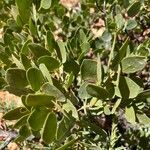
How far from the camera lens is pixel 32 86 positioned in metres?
1.13

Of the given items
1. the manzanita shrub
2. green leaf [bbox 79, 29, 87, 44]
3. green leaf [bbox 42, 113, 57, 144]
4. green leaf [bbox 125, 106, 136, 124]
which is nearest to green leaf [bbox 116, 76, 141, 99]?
the manzanita shrub

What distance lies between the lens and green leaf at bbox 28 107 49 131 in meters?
1.09

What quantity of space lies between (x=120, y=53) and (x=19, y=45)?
1.19 feet

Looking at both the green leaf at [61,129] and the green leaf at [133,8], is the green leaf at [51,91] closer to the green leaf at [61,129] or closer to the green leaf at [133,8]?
A: the green leaf at [61,129]

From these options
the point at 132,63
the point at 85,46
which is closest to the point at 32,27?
the point at 85,46

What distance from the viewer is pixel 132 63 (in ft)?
3.78

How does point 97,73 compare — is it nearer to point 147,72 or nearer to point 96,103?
point 96,103

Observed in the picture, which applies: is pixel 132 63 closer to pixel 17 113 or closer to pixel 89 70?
pixel 89 70

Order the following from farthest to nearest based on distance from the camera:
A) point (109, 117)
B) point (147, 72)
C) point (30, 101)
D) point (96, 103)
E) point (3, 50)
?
point (147, 72) → point (109, 117) → point (3, 50) → point (96, 103) → point (30, 101)

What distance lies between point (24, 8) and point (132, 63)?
17.3 inches

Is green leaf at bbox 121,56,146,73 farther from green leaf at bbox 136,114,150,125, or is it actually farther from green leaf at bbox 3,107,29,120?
green leaf at bbox 3,107,29,120

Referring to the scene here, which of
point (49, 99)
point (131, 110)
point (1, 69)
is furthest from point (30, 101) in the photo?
point (1, 69)

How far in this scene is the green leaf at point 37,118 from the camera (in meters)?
1.09

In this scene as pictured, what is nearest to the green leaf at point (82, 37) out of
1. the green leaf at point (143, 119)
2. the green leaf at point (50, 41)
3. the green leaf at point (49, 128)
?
the green leaf at point (50, 41)
